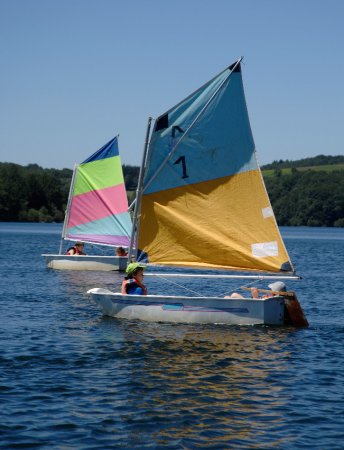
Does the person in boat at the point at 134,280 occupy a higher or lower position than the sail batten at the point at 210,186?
lower

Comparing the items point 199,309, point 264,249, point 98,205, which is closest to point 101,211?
point 98,205

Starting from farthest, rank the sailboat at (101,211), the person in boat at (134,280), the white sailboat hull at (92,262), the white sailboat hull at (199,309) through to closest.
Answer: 1. the sailboat at (101,211)
2. the white sailboat hull at (92,262)
3. the person in boat at (134,280)
4. the white sailboat hull at (199,309)

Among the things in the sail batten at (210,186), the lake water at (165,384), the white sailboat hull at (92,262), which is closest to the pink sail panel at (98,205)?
the white sailboat hull at (92,262)

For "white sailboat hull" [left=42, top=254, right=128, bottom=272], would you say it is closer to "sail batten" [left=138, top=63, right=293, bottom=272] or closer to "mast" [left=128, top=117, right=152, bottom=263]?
"mast" [left=128, top=117, right=152, bottom=263]

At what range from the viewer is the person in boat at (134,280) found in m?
26.8

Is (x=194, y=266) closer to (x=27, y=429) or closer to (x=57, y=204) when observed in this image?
(x=27, y=429)

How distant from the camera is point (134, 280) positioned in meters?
27.2

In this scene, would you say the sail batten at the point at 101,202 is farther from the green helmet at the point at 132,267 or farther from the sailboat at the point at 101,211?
the green helmet at the point at 132,267

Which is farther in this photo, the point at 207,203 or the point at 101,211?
the point at 101,211

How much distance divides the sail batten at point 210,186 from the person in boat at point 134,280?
135cm

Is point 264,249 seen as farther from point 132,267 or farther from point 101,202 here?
point 101,202

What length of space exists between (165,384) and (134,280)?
29.2 feet

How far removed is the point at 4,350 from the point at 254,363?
6.75 meters

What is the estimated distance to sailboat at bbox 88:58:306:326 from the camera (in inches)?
1052
